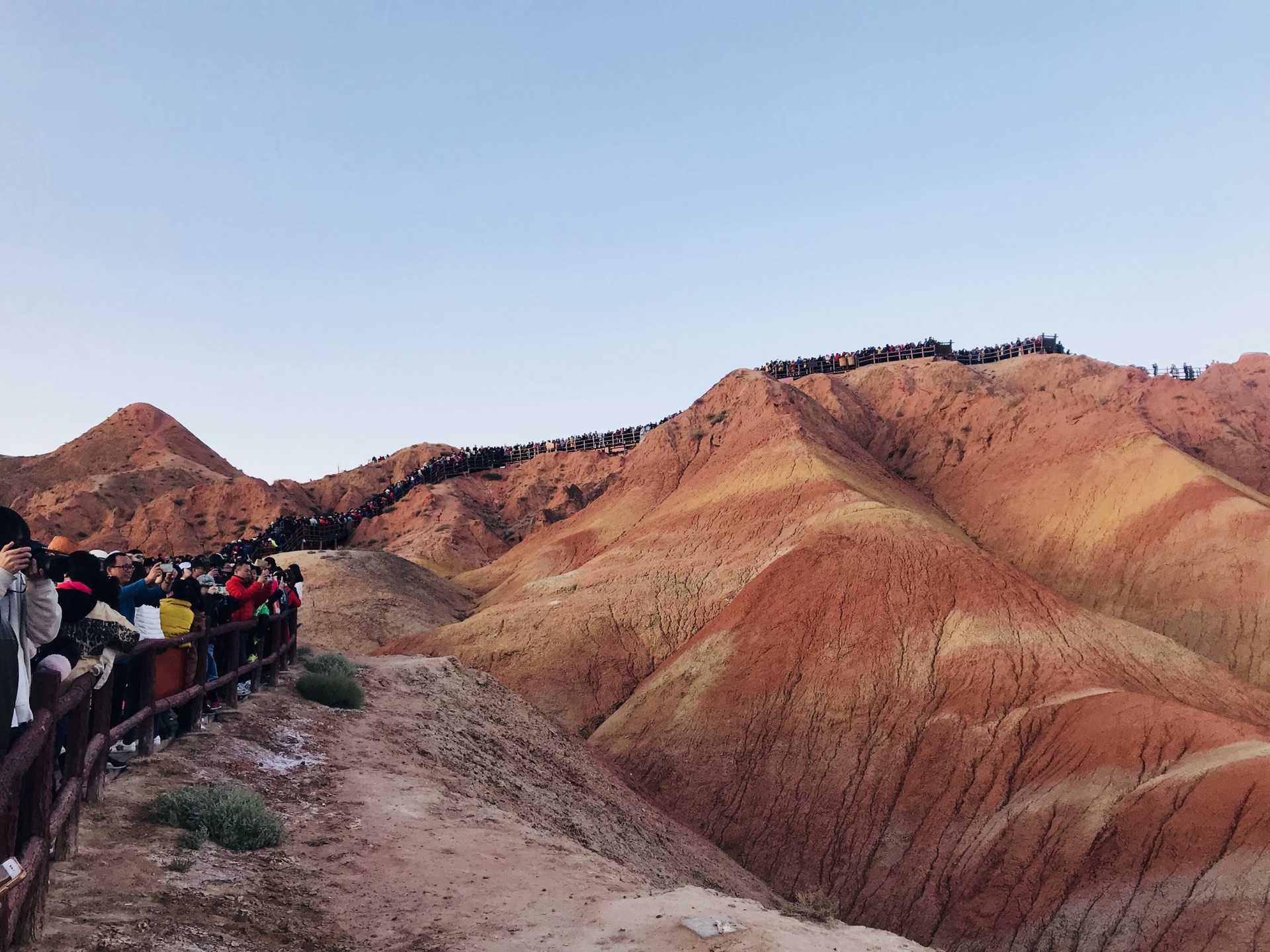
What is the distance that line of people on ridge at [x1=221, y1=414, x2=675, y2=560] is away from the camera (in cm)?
6334

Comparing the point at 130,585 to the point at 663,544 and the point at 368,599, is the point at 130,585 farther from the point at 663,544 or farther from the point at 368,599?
the point at 663,544

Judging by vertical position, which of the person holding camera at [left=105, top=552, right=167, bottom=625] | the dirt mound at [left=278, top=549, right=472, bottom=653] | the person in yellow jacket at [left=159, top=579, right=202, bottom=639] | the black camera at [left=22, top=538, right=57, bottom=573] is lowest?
the dirt mound at [left=278, top=549, right=472, bottom=653]

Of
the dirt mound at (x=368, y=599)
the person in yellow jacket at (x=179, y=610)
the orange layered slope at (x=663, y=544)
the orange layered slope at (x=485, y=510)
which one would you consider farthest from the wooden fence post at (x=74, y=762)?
the orange layered slope at (x=485, y=510)

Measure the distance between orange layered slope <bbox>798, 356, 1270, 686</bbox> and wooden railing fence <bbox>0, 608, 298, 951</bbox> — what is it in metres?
37.2

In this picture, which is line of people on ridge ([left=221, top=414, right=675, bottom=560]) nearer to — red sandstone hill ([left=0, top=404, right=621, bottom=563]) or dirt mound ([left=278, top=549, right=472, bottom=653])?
red sandstone hill ([left=0, top=404, right=621, bottom=563])

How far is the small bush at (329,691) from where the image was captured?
14891 mm

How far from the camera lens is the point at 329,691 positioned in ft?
49.2

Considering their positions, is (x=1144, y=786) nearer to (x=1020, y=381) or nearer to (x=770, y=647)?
(x=770, y=647)

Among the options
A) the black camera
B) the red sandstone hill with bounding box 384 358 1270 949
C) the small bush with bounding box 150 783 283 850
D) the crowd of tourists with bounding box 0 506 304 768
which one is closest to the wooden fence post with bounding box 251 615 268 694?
the crowd of tourists with bounding box 0 506 304 768

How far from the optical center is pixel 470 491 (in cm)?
7506

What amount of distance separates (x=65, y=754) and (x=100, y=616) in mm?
1176

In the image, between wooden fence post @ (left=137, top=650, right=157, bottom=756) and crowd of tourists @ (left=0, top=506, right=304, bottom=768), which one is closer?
crowd of tourists @ (left=0, top=506, right=304, bottom=768)

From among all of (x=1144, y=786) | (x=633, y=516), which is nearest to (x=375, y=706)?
(x=1144, y=786)

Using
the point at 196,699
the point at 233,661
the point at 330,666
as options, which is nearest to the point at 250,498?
the point at 330,666
